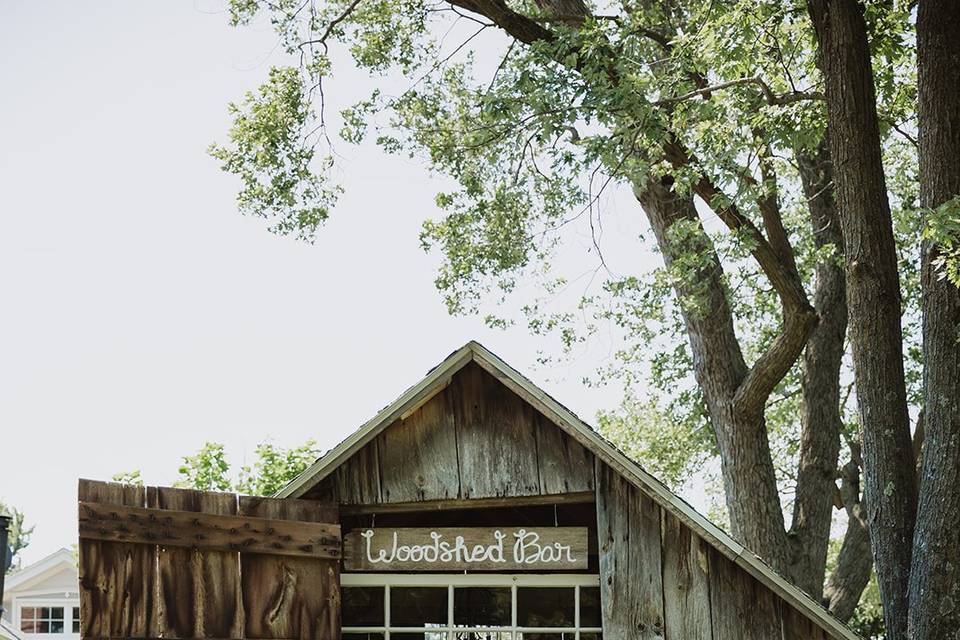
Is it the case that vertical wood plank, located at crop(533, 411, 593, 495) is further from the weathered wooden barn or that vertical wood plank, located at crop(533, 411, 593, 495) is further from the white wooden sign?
the white wooden sign

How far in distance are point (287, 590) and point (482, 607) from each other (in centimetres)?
353

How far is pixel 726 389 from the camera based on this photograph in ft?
45.5

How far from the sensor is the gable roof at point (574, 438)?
323 inches

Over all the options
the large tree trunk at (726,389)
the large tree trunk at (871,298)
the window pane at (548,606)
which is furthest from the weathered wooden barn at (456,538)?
the large tree trunk at (726,389)

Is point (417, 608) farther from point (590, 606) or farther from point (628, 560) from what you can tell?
point (628, 560)

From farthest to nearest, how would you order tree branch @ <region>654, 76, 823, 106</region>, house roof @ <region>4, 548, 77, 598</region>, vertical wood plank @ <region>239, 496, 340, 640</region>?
house roof @ <region>4, 548, 77, 598</region>, tree branch @ <region>654, 76, 823, 106</region>, vertical wood plank @ <region>239, 496, 340, 640</region>

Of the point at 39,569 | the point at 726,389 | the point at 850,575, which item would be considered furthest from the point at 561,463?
the point at 39,569

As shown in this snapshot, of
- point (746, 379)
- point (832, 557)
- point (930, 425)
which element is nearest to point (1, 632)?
point (746, 379)

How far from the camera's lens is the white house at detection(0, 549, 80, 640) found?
28781 mm

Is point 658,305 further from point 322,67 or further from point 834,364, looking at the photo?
point 322,67

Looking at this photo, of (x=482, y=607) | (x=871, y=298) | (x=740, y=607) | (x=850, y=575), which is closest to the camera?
(x=740, y=607)

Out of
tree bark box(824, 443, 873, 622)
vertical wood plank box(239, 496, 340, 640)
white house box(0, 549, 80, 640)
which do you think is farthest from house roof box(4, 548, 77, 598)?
vertical wood plank box(239, 496, 340, 640)

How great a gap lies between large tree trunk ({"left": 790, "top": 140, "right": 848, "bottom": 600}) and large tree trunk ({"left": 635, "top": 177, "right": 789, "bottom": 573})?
773 mm

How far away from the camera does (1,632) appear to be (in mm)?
18719
